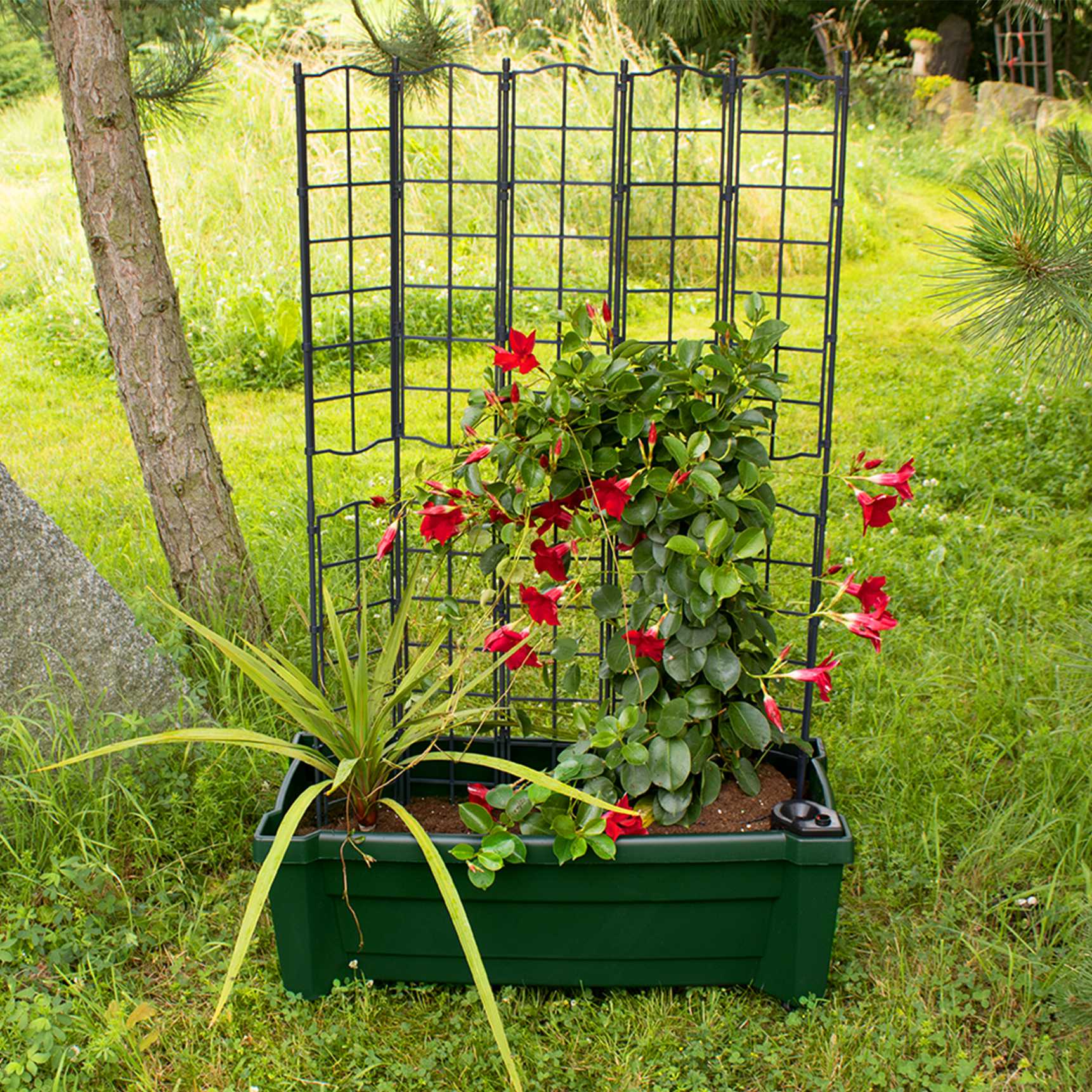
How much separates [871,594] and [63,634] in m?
1.71

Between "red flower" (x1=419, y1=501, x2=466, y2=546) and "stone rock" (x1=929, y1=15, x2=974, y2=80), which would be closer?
"red flower" (x1=419, y1=501, x2=466, y2=546)

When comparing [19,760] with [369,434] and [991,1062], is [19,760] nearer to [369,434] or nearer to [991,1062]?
[991,1062]

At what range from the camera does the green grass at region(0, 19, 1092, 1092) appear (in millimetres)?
2014

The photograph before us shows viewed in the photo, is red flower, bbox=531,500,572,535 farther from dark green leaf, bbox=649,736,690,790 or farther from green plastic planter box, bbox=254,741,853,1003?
green plastic planter box, bbox=254,741,853,1003

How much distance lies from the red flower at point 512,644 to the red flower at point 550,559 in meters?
0.12

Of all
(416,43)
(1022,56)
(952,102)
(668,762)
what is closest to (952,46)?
(1022,56)

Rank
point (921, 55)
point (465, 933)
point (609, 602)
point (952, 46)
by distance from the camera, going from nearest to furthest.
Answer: point (465, 933) < point (609, 602) < point (921, 55) < point (952, 46)

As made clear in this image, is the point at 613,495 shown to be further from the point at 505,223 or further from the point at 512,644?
the point at 505,223

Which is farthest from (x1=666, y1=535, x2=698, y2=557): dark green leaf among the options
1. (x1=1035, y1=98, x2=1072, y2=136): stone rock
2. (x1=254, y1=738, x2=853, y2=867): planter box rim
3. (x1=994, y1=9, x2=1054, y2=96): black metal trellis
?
(x1=994, y1=9, x2=1054, y2=96): black metal trellis

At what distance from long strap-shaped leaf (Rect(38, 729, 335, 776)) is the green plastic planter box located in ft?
0.36

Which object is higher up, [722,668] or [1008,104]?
[1008,104]

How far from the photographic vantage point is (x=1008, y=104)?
11531mm

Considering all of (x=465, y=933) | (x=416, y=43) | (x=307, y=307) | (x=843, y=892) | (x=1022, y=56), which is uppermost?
(x=1022, y=56)

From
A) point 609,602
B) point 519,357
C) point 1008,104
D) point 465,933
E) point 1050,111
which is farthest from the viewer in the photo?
point 1008,104
